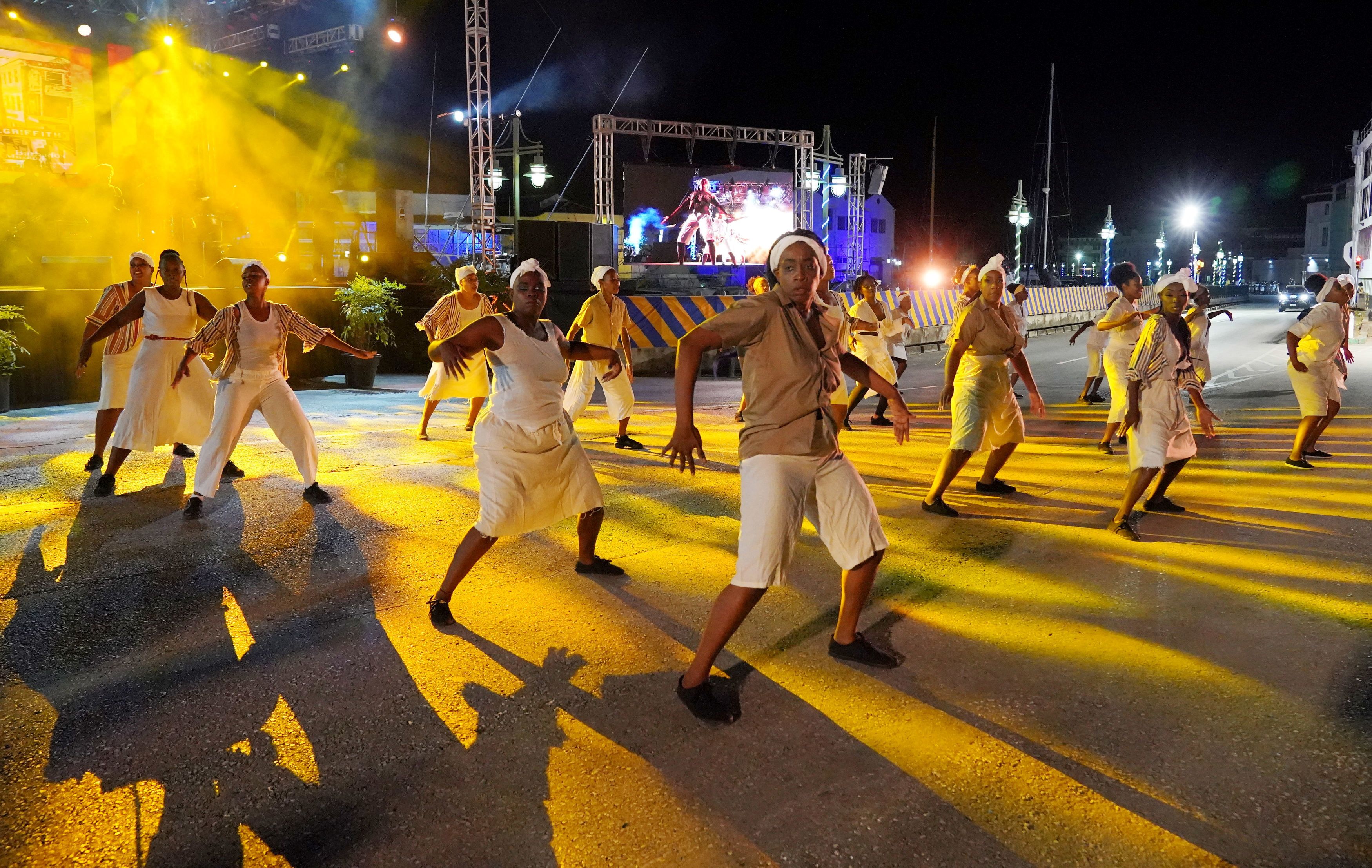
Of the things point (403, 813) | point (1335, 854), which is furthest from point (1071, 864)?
point (403, 813)

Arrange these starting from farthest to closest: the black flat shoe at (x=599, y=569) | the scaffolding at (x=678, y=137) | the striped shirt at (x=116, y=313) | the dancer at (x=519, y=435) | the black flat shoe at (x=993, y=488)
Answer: the scaffolding at (x=678, y=137) < the striped shirt at (x=116, y=313) < the black flat shoe at (x=993, y=488) < the black flat shoe at (x=599, y=569) < the dancer at (x=519, y=435)

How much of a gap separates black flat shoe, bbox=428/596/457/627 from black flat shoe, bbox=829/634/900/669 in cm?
187

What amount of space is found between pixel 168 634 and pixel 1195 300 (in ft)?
36.9

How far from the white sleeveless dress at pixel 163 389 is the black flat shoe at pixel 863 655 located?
19.4ft

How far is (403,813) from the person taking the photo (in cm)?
311

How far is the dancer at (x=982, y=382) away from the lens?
7293 mm

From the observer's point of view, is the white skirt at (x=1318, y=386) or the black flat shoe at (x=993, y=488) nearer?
the black flat shoe at (x=993, y=488)

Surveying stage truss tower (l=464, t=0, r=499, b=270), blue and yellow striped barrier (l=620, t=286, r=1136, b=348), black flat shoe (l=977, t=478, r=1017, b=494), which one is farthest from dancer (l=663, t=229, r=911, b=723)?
stage truss tower (l=464, t=0, r=499, b=270)

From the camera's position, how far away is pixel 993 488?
26.6ft

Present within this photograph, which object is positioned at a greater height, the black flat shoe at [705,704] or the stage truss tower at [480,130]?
the stage truss tower at [480,130]

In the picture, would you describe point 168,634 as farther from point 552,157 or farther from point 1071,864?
point 552,157

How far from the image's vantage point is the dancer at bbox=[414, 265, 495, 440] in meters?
10.2

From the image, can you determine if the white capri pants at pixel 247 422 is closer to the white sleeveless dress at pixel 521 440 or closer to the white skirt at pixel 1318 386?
the white sleeveless dress at pixel 521 440

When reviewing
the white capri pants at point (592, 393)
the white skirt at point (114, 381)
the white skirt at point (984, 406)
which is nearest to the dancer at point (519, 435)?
the white skirt at point (984, 406)
